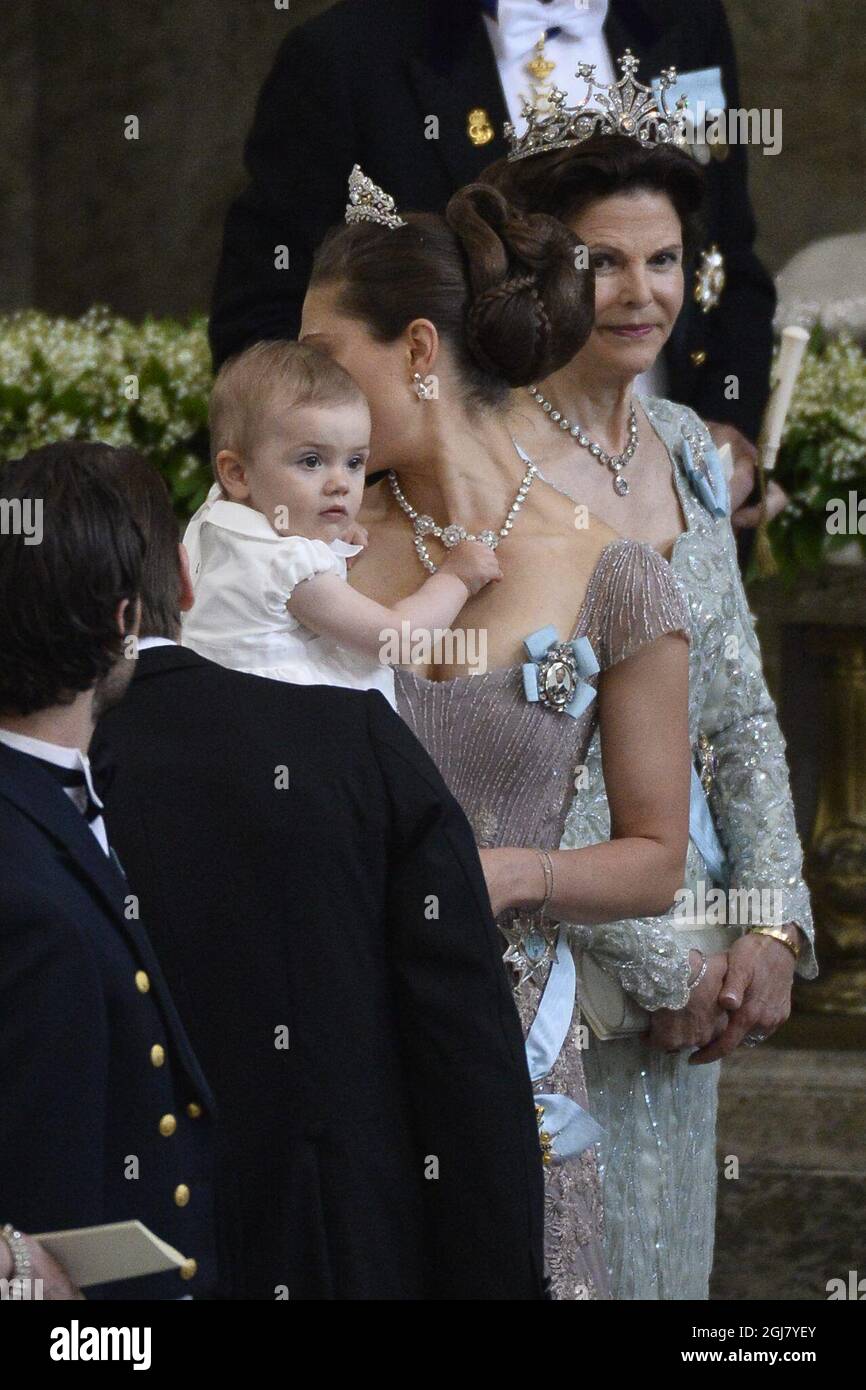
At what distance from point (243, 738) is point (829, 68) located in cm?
450

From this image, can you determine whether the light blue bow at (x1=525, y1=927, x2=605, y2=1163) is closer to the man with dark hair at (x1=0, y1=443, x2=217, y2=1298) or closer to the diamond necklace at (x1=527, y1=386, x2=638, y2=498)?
the diamond necklace at (x1=527, y1=386, x2=638, y2=498)

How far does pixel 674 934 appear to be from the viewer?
2.24 m

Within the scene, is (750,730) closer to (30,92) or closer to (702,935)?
(702,935)

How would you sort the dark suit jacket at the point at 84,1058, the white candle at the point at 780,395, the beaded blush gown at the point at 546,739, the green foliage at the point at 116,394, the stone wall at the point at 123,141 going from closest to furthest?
the dark suit jacket at the point at 84,1058 → the beaded blush gown at the point at 546,739 → the white candle at the point at 780,395 → the green foliage at the point at 116,394 → the stone wall at the point at 123,141

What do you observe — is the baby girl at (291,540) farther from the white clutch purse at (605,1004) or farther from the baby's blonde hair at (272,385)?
the white clutch purse at (605,1004)

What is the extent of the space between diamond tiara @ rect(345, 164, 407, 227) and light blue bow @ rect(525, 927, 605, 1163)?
2.20ft

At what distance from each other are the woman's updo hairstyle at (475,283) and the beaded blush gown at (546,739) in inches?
7.9

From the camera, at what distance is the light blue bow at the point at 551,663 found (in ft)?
6.23

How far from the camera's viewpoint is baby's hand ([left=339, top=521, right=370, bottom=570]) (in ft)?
6.23

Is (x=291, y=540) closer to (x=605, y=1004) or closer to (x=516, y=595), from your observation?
(x=516, y=595)

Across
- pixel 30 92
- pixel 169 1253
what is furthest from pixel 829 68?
pixel 169 1253

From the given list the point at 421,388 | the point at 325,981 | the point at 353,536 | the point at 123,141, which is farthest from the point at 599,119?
the point at 123,141

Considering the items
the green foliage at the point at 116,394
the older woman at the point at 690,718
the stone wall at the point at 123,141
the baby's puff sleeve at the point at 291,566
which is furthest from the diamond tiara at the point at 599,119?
the stone wall at the point at 123,141

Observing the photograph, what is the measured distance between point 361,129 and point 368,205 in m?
0.70
